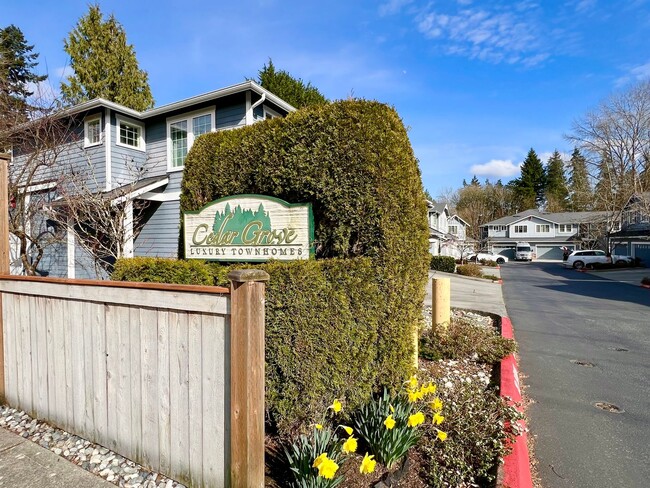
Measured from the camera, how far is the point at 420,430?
281 centimetres

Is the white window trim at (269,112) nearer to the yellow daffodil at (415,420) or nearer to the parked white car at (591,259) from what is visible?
the yellow daffodil at (415,420)

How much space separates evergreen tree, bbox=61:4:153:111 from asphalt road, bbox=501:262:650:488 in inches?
898

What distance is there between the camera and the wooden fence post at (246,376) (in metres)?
2.13

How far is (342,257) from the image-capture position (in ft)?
10.5

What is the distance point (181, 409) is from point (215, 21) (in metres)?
7.79

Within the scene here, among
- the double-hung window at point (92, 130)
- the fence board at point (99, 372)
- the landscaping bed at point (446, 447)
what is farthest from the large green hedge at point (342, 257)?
the double-hung window at point (92, 130)

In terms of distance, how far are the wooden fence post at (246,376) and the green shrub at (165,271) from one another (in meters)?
1.52

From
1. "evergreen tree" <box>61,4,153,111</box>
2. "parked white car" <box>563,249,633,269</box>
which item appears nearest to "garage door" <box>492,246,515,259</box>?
"parked white car" <box>563,249,633,269</box>

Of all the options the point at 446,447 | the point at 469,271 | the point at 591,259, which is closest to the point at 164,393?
the point at 446,447

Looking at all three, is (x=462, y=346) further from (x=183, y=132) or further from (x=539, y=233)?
(x=539, y=233)

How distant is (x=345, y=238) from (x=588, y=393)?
3.61 meters

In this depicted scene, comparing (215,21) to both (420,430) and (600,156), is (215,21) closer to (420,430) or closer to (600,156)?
(420,430)

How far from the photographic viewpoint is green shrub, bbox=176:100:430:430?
2.73m

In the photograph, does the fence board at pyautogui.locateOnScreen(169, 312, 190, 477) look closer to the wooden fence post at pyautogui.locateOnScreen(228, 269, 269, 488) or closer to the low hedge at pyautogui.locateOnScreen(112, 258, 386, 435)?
the wooden fence post at pyautogui.locateOnScreen(228, 269, 269, 488)
